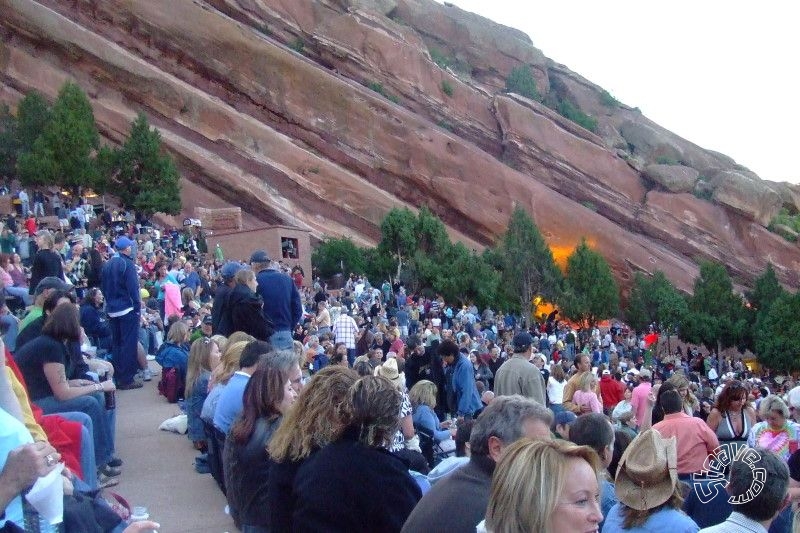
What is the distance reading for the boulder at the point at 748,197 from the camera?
52531 mm

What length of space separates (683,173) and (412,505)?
53688 mm

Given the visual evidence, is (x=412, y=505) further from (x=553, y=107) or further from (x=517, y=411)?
(x=553, y=107)

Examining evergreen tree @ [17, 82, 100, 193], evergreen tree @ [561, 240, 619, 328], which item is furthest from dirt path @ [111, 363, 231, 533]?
evergreen tree @ [561, 240, 619, 328]

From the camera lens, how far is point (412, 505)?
3.49 meters

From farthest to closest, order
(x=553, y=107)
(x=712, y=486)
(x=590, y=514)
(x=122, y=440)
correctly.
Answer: (x=553, y=107) → (x=122, y=440) → (x=712, y=486) → (x=590, y=514)

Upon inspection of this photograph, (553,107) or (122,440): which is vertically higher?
(553,107)

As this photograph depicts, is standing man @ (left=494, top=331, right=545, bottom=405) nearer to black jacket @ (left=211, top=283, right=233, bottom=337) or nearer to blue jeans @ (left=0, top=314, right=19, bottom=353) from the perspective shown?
black jacket @ (left=211, top=283, right=233, bottom=337)

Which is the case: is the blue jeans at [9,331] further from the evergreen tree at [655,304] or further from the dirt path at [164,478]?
the evergreen tree at [655,304]

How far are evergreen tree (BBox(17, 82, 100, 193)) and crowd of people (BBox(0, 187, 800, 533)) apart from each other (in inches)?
1016

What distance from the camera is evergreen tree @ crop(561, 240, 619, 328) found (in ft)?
144

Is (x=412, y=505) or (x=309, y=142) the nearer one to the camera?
(x=412, y=505)

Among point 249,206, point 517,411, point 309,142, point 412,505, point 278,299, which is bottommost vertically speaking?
point 249,206

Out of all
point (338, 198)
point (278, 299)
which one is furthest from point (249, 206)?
point (278, 299)

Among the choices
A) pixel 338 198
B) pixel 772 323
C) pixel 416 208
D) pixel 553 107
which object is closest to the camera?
pixel 772 323
